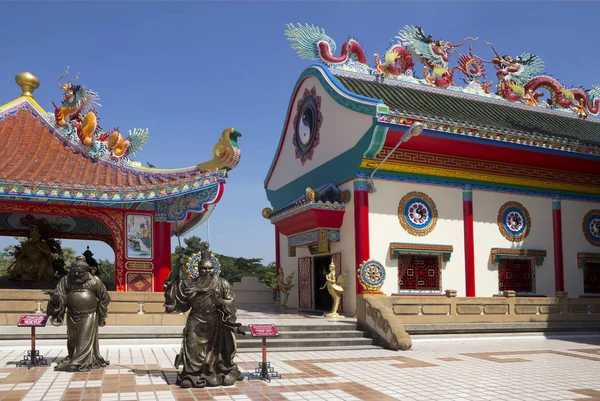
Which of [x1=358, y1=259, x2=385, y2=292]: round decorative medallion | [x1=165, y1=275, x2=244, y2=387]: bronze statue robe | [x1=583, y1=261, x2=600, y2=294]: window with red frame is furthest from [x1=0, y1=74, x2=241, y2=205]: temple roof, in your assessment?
[x1=583, y1=261, x2=600, y2=294]: window with red frame

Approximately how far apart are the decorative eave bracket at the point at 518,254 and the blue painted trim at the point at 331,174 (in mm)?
5119

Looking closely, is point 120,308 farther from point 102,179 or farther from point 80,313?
point 102,179

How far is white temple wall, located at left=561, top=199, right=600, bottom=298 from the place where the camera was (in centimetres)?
1862

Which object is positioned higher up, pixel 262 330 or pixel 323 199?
pixel 323 199

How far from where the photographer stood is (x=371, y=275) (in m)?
14.7

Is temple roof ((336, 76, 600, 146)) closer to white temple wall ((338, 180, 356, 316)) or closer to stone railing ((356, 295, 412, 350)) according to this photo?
white temple wall ((338, 180, 356, 316))

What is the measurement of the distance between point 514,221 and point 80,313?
529 inches

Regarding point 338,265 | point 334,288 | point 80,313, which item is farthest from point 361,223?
point 80,313

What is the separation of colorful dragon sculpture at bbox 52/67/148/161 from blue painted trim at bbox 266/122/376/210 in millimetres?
5903

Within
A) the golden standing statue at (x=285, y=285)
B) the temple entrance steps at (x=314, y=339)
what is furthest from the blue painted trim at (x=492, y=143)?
the golden standing statue at (x=285, y=285)

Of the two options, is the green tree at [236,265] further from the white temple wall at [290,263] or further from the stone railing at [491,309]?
the stone railing at [491,309]

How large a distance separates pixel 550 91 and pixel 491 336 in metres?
12.8

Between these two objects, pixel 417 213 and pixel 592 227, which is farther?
pixel 592 227

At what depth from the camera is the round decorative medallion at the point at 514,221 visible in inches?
699
